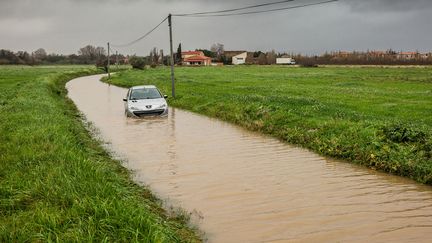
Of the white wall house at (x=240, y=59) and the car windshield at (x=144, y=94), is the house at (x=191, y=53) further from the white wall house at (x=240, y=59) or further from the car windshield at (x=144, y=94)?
the car windshield at (x=144, y=94)

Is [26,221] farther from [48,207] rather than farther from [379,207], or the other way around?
[379,207]

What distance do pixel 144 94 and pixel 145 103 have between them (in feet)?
3.92

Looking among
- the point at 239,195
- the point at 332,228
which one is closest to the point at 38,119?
the point at 239,195

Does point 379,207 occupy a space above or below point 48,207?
below

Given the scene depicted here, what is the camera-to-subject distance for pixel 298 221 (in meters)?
6.86

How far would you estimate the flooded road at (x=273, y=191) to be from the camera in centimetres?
650

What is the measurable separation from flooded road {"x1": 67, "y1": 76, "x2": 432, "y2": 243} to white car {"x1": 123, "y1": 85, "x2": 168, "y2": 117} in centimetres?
500

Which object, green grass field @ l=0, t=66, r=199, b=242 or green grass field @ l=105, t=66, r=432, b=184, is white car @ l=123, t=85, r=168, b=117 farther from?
green grass field @ l=0, t=66, r=199, b=242

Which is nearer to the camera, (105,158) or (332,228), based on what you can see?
(332,228)

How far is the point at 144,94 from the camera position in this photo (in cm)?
2106

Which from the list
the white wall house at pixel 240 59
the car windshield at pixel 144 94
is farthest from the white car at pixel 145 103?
the white wall house at pixel 240 59

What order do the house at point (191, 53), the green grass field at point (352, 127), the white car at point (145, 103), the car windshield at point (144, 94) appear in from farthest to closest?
the house at point (191, 53) → the car windshield at point (144, 94) → the white car at point (145, 103) → the green grass field at point (352, 127)

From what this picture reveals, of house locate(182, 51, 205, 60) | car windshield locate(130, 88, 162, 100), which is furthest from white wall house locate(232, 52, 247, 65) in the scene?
car windshield locate(130, 88, 162, 100)

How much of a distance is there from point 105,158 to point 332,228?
6.71 metres
